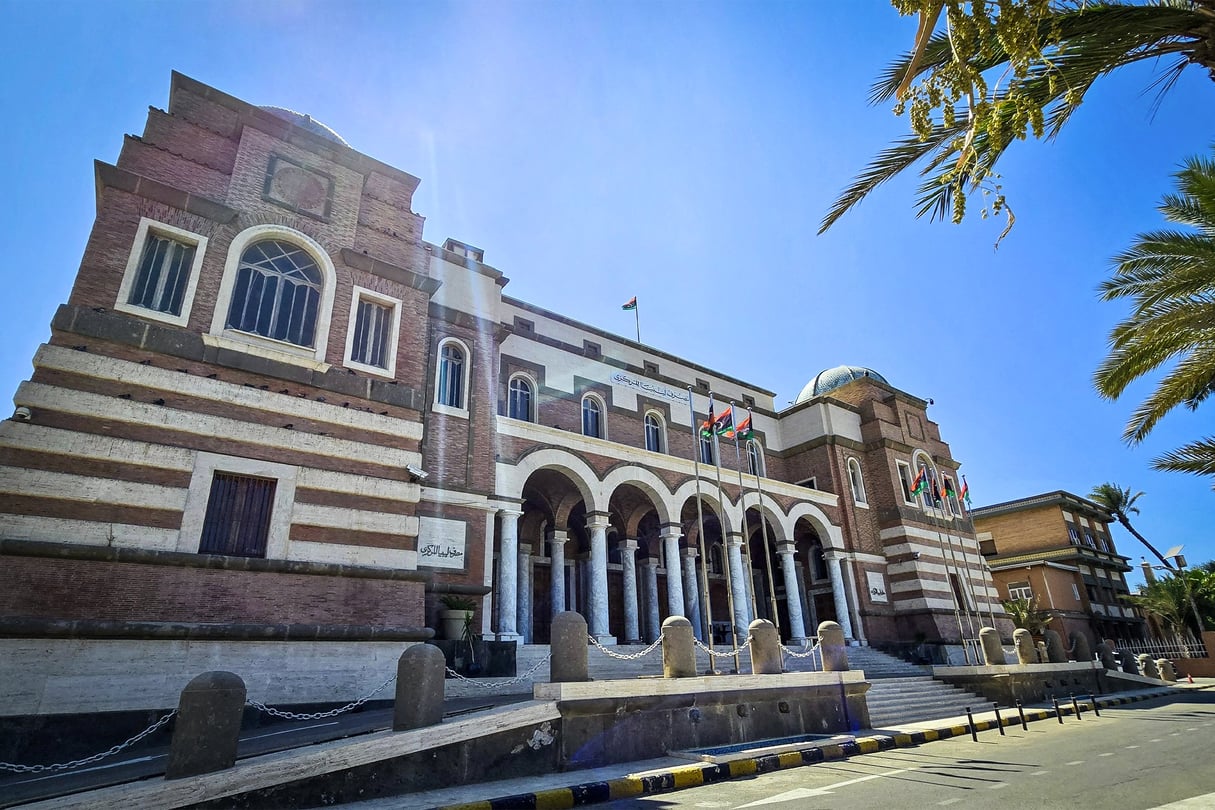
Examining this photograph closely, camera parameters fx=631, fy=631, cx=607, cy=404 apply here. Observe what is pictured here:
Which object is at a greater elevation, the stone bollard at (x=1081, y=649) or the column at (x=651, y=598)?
the column at (x=651, y=598)

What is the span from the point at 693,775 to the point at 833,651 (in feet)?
20.8

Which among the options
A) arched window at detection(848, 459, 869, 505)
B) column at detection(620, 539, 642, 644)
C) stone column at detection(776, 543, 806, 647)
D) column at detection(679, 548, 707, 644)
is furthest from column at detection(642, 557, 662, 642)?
arched window at detection(848, 459, 869, 505)

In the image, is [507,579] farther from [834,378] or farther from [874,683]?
[834,378]

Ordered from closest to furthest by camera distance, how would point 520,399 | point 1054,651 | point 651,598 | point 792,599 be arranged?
point 520,399 → point 1054,651 → point 792,599 → point 651,598

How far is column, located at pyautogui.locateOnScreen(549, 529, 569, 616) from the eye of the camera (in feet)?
66.2

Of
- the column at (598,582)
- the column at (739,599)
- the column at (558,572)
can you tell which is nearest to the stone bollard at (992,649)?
the column at (739,599)

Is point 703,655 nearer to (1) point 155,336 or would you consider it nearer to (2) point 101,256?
(1) point 155,336

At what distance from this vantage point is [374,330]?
1507cm

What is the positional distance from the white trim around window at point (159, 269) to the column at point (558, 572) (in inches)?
481

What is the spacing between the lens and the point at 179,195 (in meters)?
13.0

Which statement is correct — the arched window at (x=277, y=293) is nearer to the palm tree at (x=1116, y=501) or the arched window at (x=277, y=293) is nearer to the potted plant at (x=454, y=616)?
the potted plant at (x=454, y=616)

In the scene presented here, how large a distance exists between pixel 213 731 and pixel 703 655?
50.7 ft

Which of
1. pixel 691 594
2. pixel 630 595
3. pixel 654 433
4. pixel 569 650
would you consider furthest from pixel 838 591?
pixel 569 650

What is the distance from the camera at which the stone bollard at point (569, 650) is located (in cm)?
909
